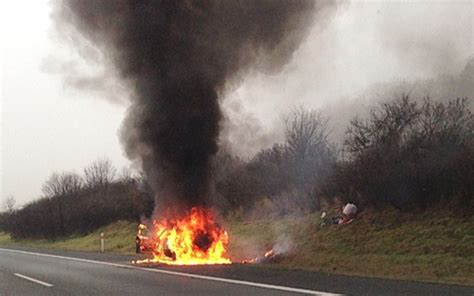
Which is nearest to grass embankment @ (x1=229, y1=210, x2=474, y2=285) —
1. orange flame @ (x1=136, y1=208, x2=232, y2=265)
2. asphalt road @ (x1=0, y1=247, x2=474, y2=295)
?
asphalt road @ (x1=0, y1=247, x2=474, y2=295)

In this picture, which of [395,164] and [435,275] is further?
[395,164]

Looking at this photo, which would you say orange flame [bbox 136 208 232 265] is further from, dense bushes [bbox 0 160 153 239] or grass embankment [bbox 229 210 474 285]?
dense bushes [bbox 0 160 153 239]

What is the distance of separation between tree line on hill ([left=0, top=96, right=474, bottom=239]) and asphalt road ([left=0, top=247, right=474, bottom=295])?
14.5 feet

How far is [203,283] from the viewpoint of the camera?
38.3 ft

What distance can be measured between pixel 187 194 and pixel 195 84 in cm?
321

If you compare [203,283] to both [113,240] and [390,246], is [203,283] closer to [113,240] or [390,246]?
[390,246]

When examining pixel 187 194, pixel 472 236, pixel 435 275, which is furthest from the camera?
pixel 187 194

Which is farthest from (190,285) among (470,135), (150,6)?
(470,135)

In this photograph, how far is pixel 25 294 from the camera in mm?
11469

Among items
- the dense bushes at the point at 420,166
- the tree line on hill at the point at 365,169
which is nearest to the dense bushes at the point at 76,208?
the tree line on hill at the point at 365,169

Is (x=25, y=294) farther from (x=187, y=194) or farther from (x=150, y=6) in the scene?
(x=150, y=6)

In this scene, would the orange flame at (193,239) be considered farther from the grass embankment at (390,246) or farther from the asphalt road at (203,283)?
the grass embankment at (390,246)

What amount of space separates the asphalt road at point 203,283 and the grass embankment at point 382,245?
1.60 meters

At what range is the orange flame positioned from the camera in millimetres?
17125
